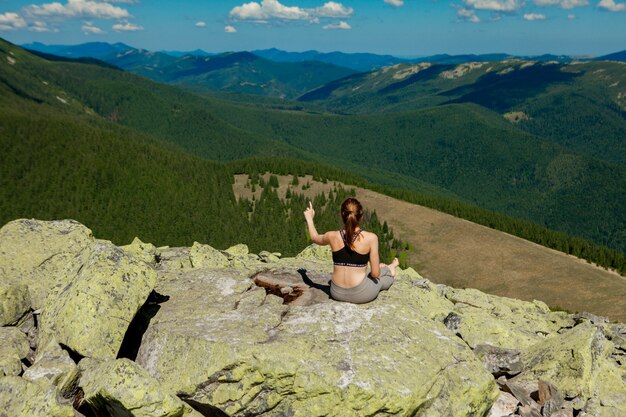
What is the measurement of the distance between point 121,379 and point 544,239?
17101 centimetres

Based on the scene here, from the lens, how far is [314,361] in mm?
16828

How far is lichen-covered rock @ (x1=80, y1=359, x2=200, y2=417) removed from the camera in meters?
14.3

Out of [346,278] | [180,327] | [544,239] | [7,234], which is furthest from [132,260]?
[544,239]

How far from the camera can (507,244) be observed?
14138 centimetres

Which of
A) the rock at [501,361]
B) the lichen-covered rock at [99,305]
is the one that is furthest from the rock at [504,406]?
the lichen-covered rock at [99,305]

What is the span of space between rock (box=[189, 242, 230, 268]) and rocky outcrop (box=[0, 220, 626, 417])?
6.16 m

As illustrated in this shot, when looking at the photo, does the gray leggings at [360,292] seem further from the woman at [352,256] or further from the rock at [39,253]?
the rock at [39,253]

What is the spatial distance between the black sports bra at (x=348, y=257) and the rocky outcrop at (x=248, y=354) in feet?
7.08

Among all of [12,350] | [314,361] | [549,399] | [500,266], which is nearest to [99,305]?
[12,350]

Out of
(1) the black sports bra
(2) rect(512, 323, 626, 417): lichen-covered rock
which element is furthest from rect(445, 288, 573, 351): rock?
(1) the black sports bra

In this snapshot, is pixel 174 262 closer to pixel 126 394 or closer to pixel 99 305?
pixel 99 305

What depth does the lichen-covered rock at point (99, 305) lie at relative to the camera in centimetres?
1739

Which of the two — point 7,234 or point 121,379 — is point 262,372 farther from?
point 7,234

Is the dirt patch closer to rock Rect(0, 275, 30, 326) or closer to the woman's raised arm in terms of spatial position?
the woman's raised arm
